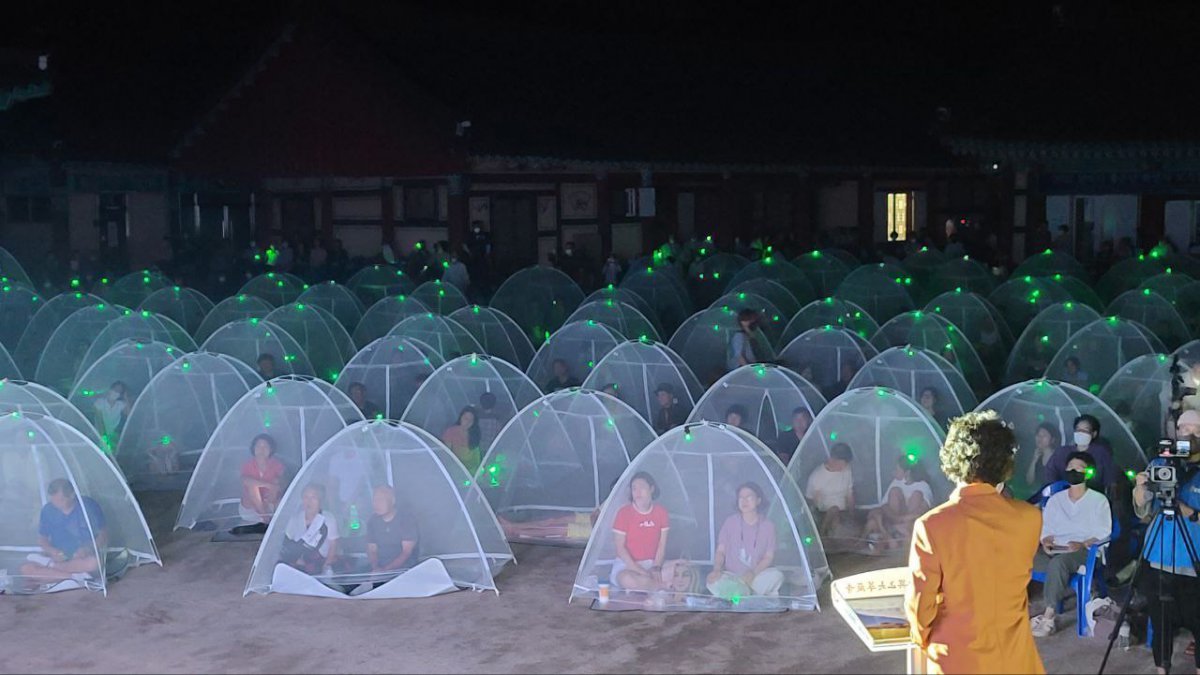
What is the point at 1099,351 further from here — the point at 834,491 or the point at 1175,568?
the point at 1175,568

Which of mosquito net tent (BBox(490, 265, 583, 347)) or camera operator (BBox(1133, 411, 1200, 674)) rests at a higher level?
mosquito net tent (BBox(490, 265, 583, 347))

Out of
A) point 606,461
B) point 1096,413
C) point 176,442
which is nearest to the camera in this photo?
point 1096,413

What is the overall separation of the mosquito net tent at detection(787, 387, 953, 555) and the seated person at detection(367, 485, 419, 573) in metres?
2.60

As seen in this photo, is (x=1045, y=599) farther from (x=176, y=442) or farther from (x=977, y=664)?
(x=176, y=442)

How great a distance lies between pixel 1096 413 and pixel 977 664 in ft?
16.8

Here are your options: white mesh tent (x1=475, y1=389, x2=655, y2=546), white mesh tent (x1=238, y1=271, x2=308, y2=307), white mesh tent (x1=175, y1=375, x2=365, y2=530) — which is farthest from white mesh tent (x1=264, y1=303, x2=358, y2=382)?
white mesh tent (x1=475, y1=389, x2=655, y2=546)

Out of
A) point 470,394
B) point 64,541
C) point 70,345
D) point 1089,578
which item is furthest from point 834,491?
point 70,345

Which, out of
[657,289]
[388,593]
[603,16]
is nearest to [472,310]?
[657,289]

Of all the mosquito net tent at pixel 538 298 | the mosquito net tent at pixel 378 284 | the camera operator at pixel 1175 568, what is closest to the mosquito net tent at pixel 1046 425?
the camera operator at pixel 1175 568

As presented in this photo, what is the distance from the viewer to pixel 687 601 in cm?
807

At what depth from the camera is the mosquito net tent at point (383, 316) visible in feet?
51.0

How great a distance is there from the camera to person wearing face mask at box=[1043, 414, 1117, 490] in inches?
319

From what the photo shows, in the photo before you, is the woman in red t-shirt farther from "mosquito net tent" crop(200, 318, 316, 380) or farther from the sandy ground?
"mosquito net tent" crop(200, 318, 316, 380)

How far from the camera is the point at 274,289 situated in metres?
17.8
